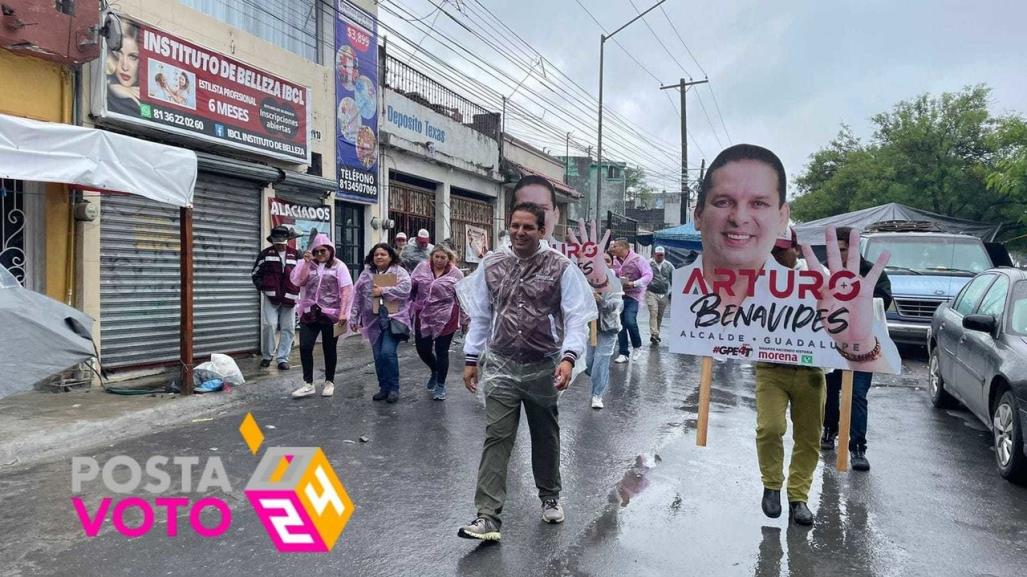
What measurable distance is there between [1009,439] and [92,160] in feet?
26.0

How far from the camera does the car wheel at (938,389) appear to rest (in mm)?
7606

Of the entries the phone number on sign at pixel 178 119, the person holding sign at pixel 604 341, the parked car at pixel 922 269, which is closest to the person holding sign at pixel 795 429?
the person holding sign at pixel 604 341

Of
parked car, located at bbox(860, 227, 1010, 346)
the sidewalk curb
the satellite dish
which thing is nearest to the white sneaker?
the sidewalk curb

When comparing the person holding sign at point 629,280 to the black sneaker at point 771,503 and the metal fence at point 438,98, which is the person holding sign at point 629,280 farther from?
the metal fence at point 438,98

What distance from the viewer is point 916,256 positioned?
40.5ft

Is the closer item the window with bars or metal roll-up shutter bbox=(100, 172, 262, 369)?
metal roll-up shutter bbox=(100, 172, 262, 369)

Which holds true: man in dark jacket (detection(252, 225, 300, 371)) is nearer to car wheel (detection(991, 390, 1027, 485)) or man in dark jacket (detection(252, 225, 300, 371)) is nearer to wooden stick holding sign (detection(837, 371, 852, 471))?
wooden stick holding sign (detection(837, 371, 852, 471))

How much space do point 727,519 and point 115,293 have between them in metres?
7.57

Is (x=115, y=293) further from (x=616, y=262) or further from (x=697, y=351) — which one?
(x=697, y=351)

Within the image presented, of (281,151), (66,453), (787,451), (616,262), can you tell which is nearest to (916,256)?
(616,262)

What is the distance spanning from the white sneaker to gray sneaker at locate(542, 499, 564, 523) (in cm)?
429

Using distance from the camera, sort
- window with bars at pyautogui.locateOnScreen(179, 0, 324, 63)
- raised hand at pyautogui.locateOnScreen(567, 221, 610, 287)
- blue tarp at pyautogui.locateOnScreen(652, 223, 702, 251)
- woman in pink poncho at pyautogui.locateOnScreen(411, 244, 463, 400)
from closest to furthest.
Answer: woman in pink poncho at pyautogui.locateOnScreen(411, 244, 463, 400) → raised hand at pyautogui.locateOnScreen(567, 221, 610, 287) → window with bars at pyautogui.locateOnScreen(179, 0, 324, 63) → blue tarp at pyautogui.locateOnScreen(652, 223, 702, 251)

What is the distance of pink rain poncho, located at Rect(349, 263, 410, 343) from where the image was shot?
25.0ft

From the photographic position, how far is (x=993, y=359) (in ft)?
18.5
